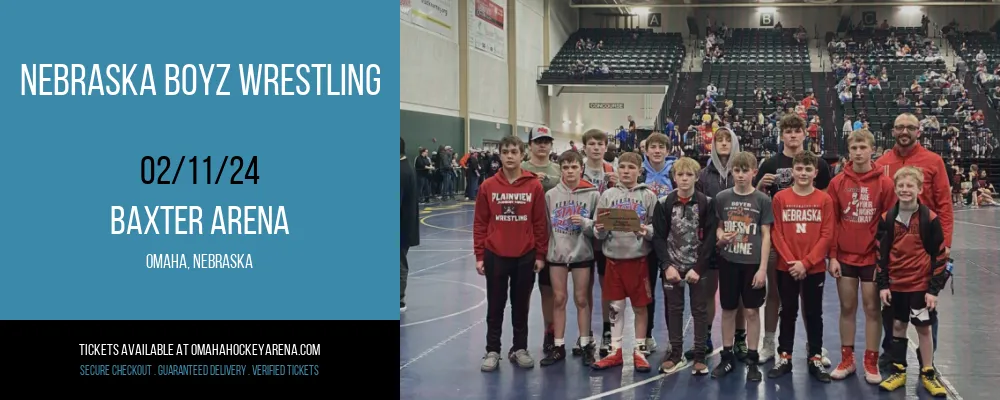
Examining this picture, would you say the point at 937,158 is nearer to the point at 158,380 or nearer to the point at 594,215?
the point at 594,215

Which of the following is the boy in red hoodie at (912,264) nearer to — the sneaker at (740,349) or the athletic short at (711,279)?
the sneaker at (740,349)

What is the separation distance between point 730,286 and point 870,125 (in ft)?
82.8

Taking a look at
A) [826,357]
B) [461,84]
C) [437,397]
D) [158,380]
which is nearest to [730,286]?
[826,357]

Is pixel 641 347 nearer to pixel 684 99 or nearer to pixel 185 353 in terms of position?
pixel 185 353

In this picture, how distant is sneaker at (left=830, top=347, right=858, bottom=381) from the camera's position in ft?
18.2

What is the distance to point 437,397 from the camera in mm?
5242

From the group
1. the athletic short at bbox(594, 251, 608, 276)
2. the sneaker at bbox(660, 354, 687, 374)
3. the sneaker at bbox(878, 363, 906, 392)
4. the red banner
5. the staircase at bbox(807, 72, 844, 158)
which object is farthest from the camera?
the red banner

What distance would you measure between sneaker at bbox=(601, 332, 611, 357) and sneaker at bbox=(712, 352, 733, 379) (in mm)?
743

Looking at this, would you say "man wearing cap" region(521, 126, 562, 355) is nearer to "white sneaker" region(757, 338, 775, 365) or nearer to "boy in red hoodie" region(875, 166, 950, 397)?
"white sneaker" region(757, 338, 775, 365)

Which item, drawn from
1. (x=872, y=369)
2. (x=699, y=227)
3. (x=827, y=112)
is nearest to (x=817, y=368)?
(x=872, y=369)

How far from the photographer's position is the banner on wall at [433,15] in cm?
2414

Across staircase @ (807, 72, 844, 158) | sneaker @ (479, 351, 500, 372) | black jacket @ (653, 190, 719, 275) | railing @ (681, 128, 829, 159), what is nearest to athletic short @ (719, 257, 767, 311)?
black jacket @ (653, 190, 719, 275)

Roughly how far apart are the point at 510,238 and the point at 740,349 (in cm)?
178

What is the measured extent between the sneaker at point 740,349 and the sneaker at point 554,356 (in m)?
1.19
